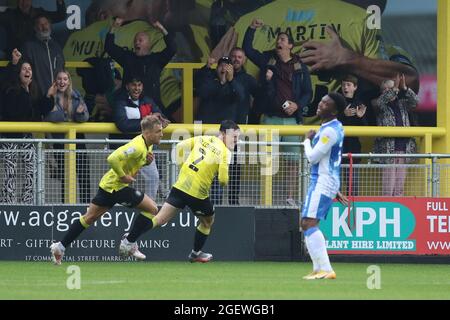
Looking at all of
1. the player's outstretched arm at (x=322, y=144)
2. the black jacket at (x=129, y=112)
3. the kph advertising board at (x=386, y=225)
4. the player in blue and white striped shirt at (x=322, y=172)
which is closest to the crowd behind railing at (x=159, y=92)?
the black jacket at (x=129, y=112)

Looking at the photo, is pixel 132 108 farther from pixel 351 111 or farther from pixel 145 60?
pixel 351 111

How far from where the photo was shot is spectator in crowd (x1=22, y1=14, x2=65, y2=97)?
21922 mm

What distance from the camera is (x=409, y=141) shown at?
881 inches

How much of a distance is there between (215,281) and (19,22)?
8880mm

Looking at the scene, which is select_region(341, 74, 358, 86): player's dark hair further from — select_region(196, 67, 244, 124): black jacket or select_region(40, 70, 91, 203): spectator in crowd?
select_region(40, 70, 91, 203): spectator in crowd

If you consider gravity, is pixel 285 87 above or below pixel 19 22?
below

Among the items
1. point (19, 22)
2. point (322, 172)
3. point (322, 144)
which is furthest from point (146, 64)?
point (322, 144)

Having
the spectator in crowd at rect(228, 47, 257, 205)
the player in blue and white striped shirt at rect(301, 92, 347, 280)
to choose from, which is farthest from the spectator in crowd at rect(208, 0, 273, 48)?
the player in blue and white striped shirt at rect(301, 92, 347, 280)

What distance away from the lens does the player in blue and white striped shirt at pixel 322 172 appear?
15414 millimetres

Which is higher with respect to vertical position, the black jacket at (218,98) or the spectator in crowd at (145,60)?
the spectator in crowd at (145,60)

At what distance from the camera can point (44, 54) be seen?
22.0 metres

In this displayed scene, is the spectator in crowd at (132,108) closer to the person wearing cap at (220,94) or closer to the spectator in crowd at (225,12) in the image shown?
the person wearing cap at (220,94)

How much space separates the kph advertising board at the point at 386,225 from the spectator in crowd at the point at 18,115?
425 cm
